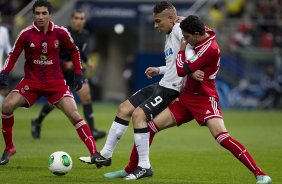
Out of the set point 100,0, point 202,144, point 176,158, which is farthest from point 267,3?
point 176,158

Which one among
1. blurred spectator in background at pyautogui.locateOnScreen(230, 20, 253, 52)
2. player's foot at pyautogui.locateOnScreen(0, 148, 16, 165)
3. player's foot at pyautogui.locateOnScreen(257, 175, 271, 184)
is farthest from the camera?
blurred spectator in background at pyautogui.locateOnScreen(230, 20, 253, 52)

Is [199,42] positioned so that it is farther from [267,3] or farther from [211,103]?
[267,3]

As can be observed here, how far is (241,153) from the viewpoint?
1006 centimetres

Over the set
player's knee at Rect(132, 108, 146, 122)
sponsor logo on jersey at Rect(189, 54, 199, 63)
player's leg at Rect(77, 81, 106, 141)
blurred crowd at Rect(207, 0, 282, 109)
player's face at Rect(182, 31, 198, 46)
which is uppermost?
player's face at Rect(182, 31, 198, 46)

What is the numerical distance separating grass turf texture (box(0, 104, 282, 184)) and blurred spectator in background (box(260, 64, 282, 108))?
242 inches

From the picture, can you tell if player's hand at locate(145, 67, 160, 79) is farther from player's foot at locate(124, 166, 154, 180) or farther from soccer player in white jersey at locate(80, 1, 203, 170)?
player's foot at locate(124, 166, 154, 180)

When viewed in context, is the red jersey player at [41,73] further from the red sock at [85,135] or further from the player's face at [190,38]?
the player's face at [190,38]

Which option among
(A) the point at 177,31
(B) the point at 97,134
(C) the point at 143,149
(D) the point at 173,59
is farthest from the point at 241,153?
(B) the point at 97,134

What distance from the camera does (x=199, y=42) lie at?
1025 centimetres

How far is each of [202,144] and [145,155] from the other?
601cm

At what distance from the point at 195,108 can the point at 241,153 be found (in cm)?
90

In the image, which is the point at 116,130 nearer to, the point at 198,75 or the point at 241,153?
the point at 198,75

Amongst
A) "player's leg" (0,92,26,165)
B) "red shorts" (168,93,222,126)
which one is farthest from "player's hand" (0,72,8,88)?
"red shorts" (168,93,222,126)

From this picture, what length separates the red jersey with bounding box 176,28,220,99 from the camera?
10156 mm
